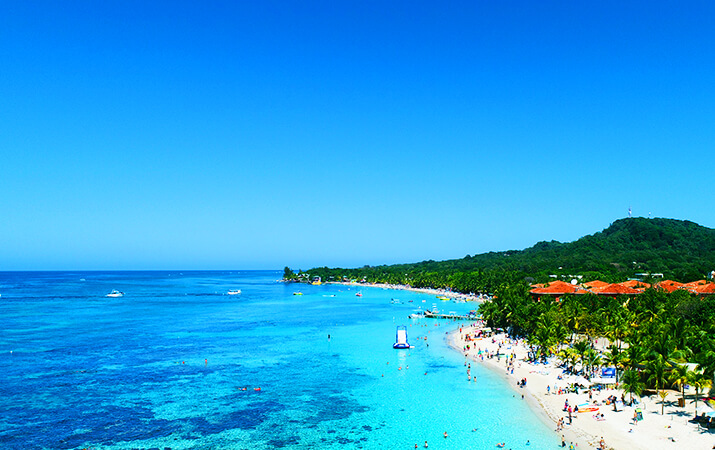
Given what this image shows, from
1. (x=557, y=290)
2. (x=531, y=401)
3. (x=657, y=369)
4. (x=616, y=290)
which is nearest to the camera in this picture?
(x=657, y=369)

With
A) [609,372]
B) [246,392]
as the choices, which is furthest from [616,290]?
[246,392]

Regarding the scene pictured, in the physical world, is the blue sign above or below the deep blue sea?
above

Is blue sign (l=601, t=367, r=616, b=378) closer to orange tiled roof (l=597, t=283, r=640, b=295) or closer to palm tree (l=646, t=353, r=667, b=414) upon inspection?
palm tree (l=646, t=353, r=667, b=414)

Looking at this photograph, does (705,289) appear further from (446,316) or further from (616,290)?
(446,316)

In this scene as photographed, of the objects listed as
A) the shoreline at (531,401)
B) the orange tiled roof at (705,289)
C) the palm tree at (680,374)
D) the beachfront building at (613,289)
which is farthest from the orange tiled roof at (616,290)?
the palm tree at (680,374)

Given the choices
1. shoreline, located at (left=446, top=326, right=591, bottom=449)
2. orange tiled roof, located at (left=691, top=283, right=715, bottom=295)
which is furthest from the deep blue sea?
orange tiled roof, located at (left=691, top=283, right=715, bottom=295)

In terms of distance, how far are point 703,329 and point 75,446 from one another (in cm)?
6132

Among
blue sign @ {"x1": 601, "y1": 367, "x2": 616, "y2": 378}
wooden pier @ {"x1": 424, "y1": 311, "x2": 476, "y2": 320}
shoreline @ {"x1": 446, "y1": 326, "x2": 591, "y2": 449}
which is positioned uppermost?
blue sign @ {"x1": 601, "y1": 367, "x2": 616, "y2": 378}

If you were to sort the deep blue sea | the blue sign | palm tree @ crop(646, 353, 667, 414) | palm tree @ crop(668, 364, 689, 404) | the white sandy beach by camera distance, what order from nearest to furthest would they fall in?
the white sandy beach → the deep blue sea → palm tree @ crop(668, 364, 689, 404) → palm tree @ crop(646, 353, 667, 414) → the blue sign

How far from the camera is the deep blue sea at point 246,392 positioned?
123 feet

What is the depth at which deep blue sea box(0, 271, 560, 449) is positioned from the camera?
37406mm

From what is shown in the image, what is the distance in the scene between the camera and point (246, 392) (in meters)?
49.5

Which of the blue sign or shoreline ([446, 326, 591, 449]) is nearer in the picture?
shoreline ([446, 326, 591, 449])

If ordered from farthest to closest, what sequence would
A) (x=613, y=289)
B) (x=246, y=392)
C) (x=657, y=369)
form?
(x=613, y=289)
(x=246, y=392)
(x=657, y=369)
